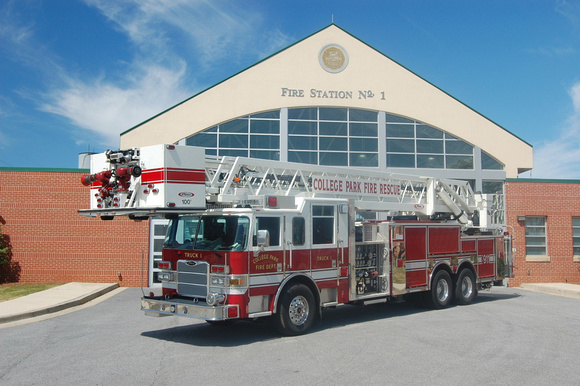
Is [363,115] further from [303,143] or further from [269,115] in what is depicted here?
[269,115]

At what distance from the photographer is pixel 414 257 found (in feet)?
42.1

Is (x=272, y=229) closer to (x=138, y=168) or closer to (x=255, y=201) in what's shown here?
(x=255, y=201)

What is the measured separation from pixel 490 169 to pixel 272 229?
17.6 metres

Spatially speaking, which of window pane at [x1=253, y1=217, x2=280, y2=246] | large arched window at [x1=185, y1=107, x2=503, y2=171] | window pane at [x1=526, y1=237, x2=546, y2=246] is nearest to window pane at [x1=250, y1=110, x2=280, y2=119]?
large arched window at [x1=185, y1=107, x2=503, y2=171]

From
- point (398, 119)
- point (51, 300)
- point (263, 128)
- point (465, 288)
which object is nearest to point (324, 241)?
point (465, 288)

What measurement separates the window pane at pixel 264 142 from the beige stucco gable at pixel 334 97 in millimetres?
1256

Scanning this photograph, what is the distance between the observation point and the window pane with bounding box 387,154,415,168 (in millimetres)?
23781

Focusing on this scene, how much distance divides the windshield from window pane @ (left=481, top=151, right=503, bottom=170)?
17.8 m

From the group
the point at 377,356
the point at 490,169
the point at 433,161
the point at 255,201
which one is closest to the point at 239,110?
the point at 433,161

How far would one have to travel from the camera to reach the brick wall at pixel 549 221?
2075 centimetres

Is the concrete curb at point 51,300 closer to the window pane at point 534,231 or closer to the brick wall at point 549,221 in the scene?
the brick wall at point 549,221

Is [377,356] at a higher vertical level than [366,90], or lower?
lower

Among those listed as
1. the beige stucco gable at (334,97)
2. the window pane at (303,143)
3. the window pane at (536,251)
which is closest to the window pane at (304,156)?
the window pane at (303,143)

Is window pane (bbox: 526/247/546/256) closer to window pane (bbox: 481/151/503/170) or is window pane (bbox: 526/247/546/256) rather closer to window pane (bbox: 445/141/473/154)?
window pane (bbox: 481/151/503/170)
